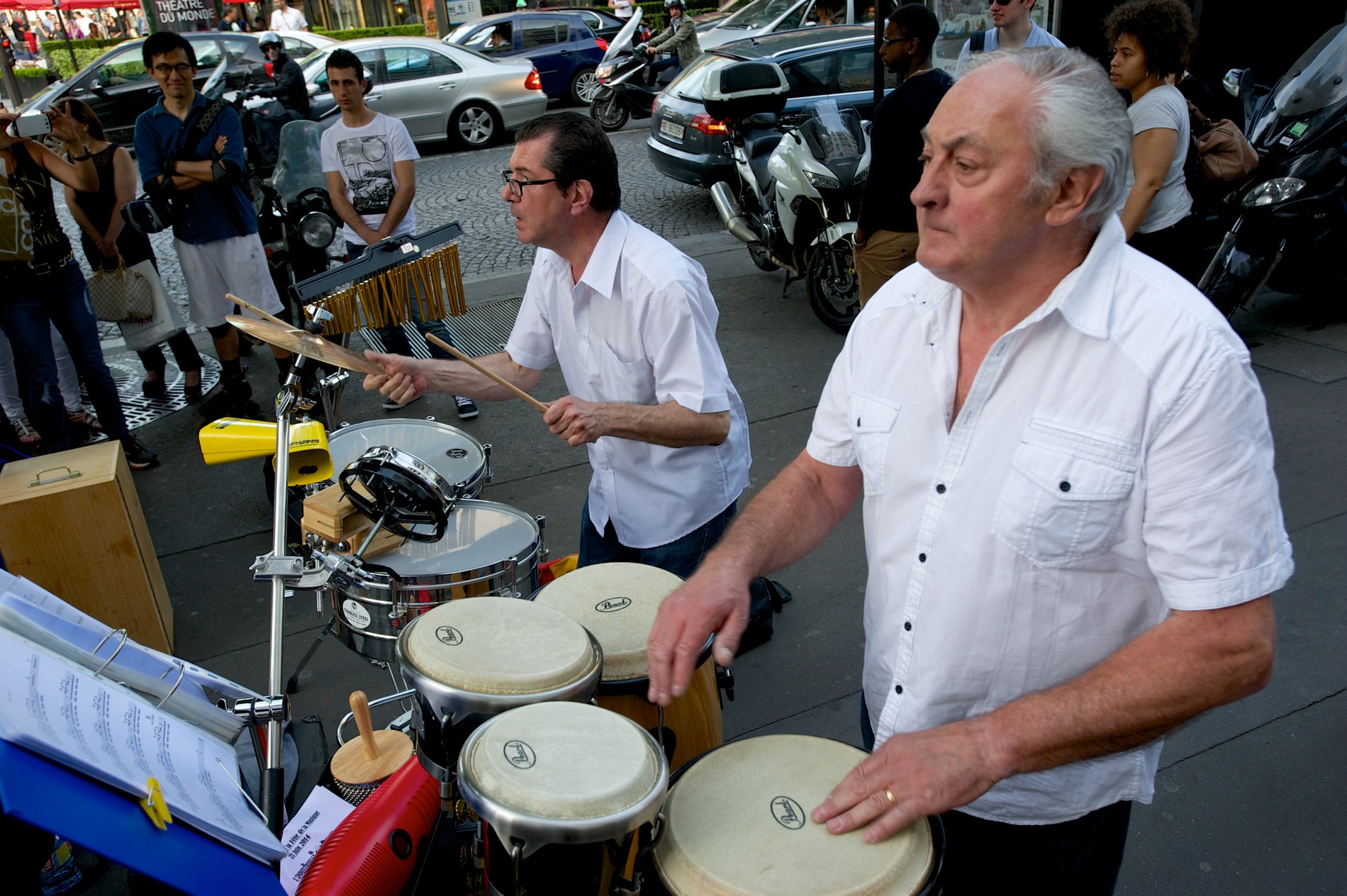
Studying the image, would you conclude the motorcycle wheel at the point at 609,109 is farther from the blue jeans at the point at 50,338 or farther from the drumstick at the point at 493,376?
the drumstick at the point at 493,376

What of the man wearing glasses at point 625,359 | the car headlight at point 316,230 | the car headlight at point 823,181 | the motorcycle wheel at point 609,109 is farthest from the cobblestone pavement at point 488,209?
the man wearing glasses at point 625,359

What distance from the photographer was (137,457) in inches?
198

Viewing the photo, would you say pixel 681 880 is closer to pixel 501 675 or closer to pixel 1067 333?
pixel 501 675

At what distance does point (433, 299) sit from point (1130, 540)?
3.50 meters

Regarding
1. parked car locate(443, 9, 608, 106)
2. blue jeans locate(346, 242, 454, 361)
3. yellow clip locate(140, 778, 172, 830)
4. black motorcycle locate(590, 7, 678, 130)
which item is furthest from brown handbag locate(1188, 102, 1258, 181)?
parked car locate(443, 9, 608, 106)

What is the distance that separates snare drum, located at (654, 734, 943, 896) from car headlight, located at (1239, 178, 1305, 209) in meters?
5.09

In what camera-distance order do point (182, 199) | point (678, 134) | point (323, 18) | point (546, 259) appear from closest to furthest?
point (546, 259) → point (182, 199) → point (678, 134) → point (323, 18)

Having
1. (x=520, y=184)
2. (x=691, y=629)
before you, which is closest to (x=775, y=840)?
(x=691, y=629)

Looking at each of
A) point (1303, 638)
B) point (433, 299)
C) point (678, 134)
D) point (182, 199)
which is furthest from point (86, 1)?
point (1303, 638)

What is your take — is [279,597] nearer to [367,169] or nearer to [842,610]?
[842,610]

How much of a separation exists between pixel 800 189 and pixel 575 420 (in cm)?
439

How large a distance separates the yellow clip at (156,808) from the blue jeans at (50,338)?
3811 millimetres

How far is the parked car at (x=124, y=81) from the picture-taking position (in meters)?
12.0

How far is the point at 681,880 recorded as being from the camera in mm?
1353
